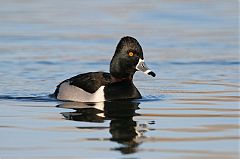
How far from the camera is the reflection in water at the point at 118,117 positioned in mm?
11163

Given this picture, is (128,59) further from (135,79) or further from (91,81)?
(135,79)

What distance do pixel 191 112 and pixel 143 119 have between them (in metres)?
0.96

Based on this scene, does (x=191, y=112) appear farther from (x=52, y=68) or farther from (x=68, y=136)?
(x=52, y=68)

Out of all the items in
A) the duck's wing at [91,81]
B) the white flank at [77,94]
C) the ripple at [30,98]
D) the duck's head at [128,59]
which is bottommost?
the ripple at [30,98]

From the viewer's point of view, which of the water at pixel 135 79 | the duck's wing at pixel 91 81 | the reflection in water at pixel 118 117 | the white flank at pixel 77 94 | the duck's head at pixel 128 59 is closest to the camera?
the water at pixel 135 79

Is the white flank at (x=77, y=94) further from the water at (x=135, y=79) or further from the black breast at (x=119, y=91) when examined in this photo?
the water at (x=135, y=79)

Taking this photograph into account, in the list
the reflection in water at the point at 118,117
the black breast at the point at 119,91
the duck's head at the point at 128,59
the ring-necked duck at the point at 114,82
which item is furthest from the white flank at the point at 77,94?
the duck's head at the point at 128,59

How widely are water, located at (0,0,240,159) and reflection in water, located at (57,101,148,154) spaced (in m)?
0.01

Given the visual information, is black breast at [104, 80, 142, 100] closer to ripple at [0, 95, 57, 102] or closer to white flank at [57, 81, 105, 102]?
white flank at [57, 81, 105, 102]

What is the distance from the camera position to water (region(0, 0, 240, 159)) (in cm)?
1090

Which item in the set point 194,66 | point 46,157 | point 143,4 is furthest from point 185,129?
point 143,4

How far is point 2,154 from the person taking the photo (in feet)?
33.4

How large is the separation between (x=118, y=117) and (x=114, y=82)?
226 cm

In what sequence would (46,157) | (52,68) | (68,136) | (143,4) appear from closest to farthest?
(46,157) < (68,136) < (52,68) < (143,4)
